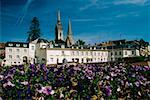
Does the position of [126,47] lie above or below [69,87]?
above

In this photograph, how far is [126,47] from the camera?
290 feet

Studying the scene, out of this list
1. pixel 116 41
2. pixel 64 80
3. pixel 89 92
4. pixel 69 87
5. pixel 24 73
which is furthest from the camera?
pixel 116 41

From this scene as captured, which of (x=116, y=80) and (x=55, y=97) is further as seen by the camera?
(x=116, y=80)

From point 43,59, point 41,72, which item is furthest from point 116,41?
point 41,72

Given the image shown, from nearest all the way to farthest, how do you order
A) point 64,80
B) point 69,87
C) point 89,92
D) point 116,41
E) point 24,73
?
point 89,92, point 69,87, point 64,80, point 24,73, point 116,41

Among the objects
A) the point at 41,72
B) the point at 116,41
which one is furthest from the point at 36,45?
the point at 41,72

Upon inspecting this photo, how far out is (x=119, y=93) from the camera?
17.3 ft

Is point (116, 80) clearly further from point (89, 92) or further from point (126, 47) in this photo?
point (126, 47)

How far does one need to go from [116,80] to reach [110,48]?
3403 inches

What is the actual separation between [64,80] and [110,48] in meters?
86.4

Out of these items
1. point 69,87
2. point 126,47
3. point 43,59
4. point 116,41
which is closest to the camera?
point 69,87

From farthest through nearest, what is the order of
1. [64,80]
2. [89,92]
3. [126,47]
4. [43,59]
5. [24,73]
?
[126,47]
[43,59]
[24,73]
[64,80]
[89,92]

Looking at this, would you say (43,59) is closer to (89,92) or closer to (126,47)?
(126,47)

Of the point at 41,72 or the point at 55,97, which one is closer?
the point at 55,97
